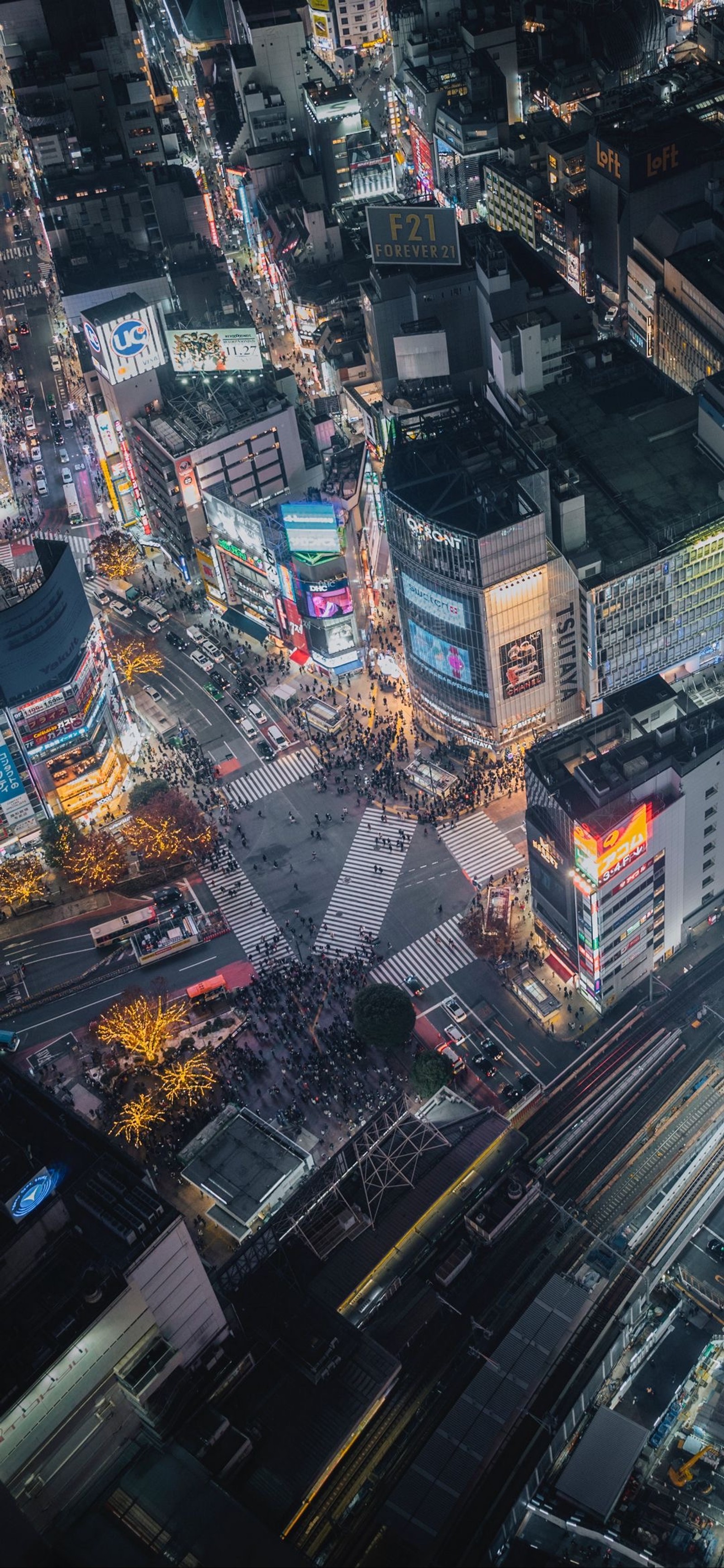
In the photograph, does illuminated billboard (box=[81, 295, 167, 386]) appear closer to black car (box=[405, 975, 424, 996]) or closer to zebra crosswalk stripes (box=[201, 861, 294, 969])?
zebra crosswalk stripes (box=[201, 861, 294, 969])

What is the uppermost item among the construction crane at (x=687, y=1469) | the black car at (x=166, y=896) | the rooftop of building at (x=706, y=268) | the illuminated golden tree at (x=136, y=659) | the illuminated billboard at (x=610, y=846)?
the rooftop of building at (x=706, y=268)

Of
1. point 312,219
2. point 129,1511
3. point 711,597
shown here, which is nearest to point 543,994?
point 711,597

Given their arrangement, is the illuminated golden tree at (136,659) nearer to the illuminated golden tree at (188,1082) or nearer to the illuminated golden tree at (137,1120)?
the illuminated golden tree at (188,1082)

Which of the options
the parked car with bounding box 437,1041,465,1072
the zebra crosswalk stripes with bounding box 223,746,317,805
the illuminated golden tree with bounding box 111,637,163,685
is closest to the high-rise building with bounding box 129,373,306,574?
the illuminated golden tree with bounding box 111,637,163,685

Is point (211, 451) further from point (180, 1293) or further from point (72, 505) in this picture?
point (180, 1293)

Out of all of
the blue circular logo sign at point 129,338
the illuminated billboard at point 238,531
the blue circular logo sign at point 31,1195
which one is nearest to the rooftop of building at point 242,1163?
the blue circular logo sign at point 31,1195

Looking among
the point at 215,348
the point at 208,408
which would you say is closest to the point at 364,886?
the point at 208,408

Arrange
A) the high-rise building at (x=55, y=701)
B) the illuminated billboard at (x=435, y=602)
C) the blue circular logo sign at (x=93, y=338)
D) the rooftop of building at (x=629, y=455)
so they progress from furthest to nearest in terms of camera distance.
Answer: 1. the blue circular logo sign at (x=93, y=338)
2. the rooftop of building at (x=629, y=455)
3. the illuminated billboard at (x=435, y=602)
4. the high-rise building at (x=55, y=701)

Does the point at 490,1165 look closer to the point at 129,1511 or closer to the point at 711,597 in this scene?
the point at 129,1511
